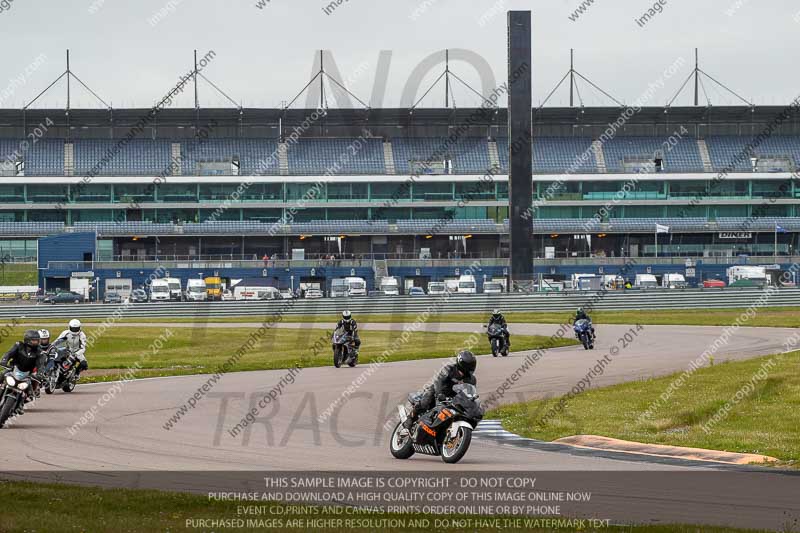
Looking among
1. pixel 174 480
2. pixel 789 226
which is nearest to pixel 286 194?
pixel 789 226

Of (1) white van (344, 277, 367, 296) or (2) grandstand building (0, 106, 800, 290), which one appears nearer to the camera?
(1) white van (344, 277, 367, 296)

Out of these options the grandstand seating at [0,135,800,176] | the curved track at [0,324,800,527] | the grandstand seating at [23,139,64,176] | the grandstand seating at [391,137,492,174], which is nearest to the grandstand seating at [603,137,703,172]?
the grandstand seating at [0,135,800,176]

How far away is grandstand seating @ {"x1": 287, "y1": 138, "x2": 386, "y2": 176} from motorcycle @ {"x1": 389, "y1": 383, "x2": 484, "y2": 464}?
3613 inches

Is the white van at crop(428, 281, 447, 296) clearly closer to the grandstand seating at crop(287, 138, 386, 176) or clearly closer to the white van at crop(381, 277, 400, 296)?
the white van at crop(381, 277, 400, 296)

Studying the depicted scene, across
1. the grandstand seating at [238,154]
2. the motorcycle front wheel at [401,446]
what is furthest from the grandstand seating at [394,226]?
the motorcycle front wheel at [401,446]

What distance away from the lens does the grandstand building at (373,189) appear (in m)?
105

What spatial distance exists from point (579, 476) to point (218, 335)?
39.9 m

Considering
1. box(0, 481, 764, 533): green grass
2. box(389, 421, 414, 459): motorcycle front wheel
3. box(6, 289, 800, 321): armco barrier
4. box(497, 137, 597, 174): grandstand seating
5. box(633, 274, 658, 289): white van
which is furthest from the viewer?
box(497, 137, 597, 174): grandstand seating

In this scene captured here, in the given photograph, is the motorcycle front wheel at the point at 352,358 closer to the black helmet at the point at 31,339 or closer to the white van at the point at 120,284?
the black helmet at the point at 31,339

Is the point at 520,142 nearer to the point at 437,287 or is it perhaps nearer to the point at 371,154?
the point at 437,287

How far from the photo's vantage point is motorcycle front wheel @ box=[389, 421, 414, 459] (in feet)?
53.3

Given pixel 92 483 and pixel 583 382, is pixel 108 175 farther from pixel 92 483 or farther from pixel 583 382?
pixel 92 483

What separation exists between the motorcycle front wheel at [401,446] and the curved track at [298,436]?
20cm

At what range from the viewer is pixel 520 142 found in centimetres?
7638
